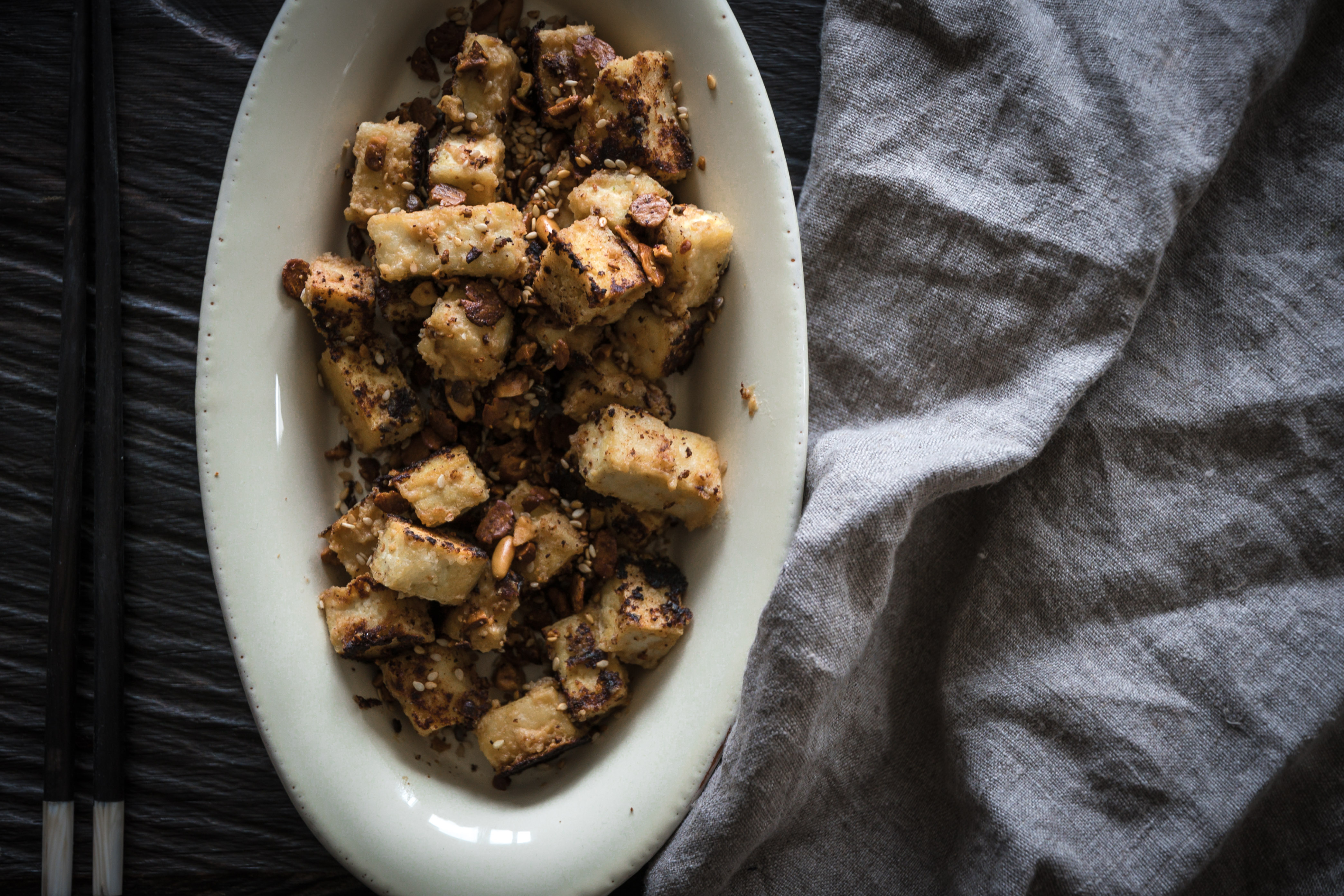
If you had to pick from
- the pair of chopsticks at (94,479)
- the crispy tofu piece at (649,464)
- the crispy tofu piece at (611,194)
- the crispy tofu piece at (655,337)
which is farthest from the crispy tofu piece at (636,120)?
the pair of chopsticks at (94,479)

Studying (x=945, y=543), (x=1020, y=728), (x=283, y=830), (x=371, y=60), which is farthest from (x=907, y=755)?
(x=371, y=60)

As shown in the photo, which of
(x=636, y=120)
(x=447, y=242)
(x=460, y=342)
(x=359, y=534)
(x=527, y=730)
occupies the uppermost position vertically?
(x=636, y=120)

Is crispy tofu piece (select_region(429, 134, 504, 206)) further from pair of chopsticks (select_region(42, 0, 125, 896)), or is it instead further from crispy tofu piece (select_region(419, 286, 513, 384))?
pair of chopsticks (select_region(42, 0, 125, 896))

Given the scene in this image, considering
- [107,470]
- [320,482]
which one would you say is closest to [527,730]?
[320,482]

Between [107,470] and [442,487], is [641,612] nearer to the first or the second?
[442,487]

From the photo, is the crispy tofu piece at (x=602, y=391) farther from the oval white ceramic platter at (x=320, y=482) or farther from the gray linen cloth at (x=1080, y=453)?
the gray linen cloth at (x=1080, y=453)

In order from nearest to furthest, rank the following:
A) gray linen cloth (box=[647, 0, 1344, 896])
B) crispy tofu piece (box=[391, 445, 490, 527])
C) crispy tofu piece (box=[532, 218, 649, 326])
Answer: crispy tofu piece (box=[532, 218, 649, 326]) → crispy tofu piece (box=[391, 445, 490, 527]) → gray linen cloth (box=[647, 0, 1344, 896])

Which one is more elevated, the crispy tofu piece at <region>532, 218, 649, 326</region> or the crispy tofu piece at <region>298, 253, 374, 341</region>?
the crispy tofu piece at <region>532, 218, 649, 326</region>

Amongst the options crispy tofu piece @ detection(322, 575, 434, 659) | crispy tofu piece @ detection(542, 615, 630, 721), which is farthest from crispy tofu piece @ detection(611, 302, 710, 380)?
crispy tofu piece @ detection(322, 575, 434, 659)
